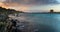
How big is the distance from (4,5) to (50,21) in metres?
0.62

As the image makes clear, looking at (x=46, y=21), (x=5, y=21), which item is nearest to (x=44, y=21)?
(x=46, y=21)

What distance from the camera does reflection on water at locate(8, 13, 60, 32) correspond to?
143 cm

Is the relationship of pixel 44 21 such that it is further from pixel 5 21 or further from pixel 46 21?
pixel 5 21

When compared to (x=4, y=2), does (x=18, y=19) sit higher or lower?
lower

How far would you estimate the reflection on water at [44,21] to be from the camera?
143cm

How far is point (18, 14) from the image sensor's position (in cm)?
146

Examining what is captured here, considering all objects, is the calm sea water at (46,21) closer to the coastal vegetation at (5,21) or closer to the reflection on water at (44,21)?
the reflection on water at (44,21)

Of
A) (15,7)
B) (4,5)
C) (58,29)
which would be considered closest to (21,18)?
(15,7)

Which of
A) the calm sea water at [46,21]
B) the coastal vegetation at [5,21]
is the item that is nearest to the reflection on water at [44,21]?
the calm sea water at [46,21]

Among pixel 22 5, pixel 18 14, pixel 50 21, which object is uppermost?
pixel 22 5

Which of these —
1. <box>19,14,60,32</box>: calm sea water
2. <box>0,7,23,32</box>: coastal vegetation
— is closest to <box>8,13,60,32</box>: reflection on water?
<box>19,14,60,32</box>: calm sea water

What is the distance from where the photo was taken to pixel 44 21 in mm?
1443

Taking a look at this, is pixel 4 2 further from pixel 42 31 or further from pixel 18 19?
pixel 42 31

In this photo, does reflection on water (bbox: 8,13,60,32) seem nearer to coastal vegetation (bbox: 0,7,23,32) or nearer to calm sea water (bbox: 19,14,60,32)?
calm sea water (bbox: 19,14,60,32)
